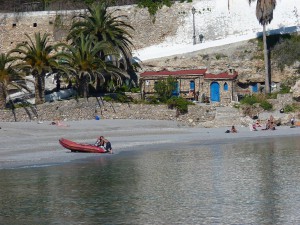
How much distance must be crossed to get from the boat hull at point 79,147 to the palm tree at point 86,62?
828 centimetres

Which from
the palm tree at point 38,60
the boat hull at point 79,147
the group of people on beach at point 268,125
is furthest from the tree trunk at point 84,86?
the group of people on beach at point 268,125

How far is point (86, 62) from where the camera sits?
1590 inches

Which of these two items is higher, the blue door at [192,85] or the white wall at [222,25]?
the white wall at [222,25]

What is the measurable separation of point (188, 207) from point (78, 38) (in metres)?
21.7

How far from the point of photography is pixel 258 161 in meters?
30.8

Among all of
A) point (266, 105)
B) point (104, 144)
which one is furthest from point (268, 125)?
point (104, 144)

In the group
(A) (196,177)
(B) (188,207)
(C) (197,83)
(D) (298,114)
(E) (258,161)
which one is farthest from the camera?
(C) (197,83)

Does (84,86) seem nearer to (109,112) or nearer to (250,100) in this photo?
(109,112)

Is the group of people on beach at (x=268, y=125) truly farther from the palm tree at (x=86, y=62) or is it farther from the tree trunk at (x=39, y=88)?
the tree trunk at (x=39, y=88)

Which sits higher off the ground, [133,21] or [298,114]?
[133,21]

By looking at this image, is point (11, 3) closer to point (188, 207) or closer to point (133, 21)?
point (133, 21)

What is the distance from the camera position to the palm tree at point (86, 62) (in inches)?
1588

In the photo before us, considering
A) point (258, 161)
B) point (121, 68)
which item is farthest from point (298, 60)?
point (258, 161)

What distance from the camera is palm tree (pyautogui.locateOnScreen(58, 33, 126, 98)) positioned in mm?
40344
